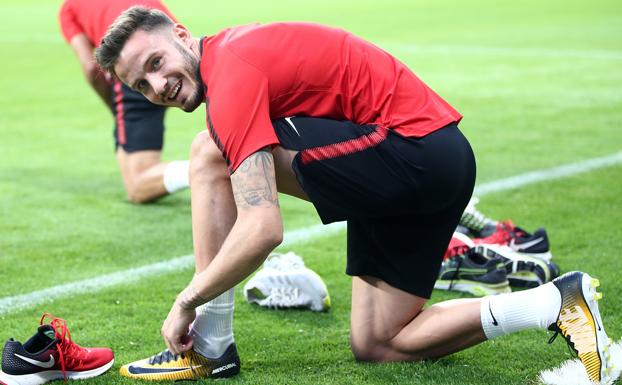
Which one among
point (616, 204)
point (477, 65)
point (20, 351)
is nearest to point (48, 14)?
point (477, 65)

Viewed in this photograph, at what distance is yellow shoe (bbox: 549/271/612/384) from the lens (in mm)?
3170

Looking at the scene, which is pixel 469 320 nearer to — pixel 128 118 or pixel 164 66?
pixel 164 66

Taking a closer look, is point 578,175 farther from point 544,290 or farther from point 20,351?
point 20,351

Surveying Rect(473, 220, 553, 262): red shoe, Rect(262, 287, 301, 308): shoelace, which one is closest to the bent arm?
Rect(262, 287, 301, 308): shoelace

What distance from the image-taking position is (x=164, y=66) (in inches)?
127

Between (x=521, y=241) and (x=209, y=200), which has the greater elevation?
(x=209, y=200)

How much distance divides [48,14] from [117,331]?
18.1 meters

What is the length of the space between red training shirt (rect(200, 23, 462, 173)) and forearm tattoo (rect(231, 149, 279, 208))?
1.1 inches

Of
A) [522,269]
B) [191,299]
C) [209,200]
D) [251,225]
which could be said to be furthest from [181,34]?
[522,269]

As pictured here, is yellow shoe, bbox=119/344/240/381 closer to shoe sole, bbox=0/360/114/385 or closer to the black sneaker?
shoe sole, bbox=0/360/114/385

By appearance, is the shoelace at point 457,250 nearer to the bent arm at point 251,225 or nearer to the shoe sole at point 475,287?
the shoe sole at point 475,287

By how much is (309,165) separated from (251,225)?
381 mm

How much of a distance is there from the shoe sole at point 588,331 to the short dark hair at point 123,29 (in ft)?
5.14

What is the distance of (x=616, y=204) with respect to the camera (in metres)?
5.79
